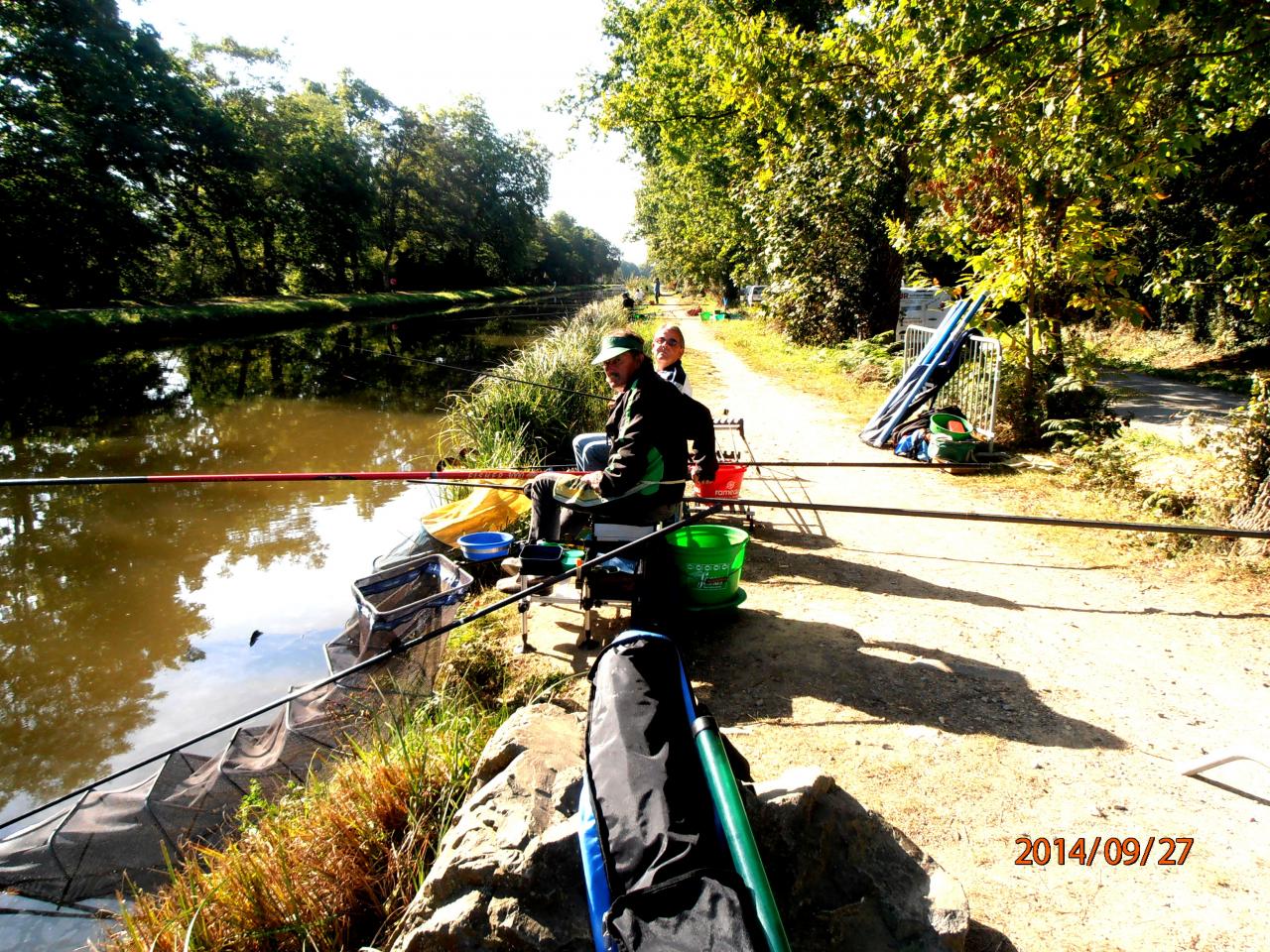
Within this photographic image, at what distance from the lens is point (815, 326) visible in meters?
18.2

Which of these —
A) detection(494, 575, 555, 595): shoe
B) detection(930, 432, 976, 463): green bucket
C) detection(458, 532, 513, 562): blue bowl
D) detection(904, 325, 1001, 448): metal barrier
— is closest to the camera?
detection(494, 575, 555, 595): shoe

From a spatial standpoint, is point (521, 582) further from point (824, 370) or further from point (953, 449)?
point (824, 370)

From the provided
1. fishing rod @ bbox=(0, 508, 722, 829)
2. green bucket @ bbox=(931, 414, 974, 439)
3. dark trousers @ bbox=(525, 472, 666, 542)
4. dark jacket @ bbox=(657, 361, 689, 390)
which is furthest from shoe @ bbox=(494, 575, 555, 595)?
green bucket @ bbox=(931, 414, 974, 439)

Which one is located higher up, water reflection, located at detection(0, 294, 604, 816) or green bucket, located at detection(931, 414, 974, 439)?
green bucket, located at detection(931, 414, 974, 439)

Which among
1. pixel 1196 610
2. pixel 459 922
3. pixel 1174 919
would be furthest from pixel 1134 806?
pixel 459 922

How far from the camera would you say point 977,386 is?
8945 mm

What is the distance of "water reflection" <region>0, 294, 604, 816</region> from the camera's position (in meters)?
4.95

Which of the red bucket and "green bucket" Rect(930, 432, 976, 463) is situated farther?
"green bucket" Rect(930, 432, 976, 463)

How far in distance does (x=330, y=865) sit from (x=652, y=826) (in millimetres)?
1435

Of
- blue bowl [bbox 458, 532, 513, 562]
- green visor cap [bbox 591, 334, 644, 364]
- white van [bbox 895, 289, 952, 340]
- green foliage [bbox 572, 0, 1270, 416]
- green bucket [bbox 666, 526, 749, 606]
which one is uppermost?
green foliage [bbox 572, 0, 1270, 416]

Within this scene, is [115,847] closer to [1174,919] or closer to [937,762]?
[937,762]

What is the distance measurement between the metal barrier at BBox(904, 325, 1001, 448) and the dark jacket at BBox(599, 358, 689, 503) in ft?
19.1
